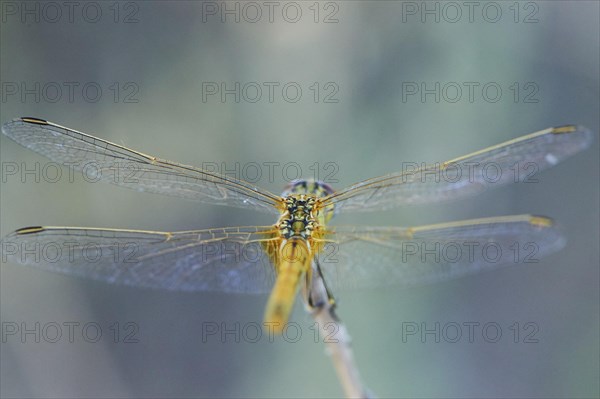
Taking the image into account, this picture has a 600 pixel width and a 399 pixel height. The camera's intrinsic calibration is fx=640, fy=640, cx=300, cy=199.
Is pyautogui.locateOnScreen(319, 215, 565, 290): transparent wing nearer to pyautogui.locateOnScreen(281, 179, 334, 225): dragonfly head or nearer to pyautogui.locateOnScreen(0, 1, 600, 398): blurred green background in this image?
pyautogui.locateOnScreen(281, 179, 334, 225): dragonfly head

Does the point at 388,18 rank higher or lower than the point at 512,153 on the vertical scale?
higher

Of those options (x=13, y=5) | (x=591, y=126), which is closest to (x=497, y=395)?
(x=591, y=126)

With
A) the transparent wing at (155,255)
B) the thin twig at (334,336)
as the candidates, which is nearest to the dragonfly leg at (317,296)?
the thin twig at (334,336)

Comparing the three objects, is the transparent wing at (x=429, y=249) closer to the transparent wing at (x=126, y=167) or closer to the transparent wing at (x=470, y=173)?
the transparent wing at (x=470, y=173)

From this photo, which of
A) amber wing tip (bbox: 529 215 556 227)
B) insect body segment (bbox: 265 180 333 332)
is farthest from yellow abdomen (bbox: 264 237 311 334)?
amber wing tip (bbox: 529 215 556 227)

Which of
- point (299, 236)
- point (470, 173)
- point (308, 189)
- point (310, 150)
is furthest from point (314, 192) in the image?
point (310, 150)

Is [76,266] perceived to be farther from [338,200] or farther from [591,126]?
[591,126]
